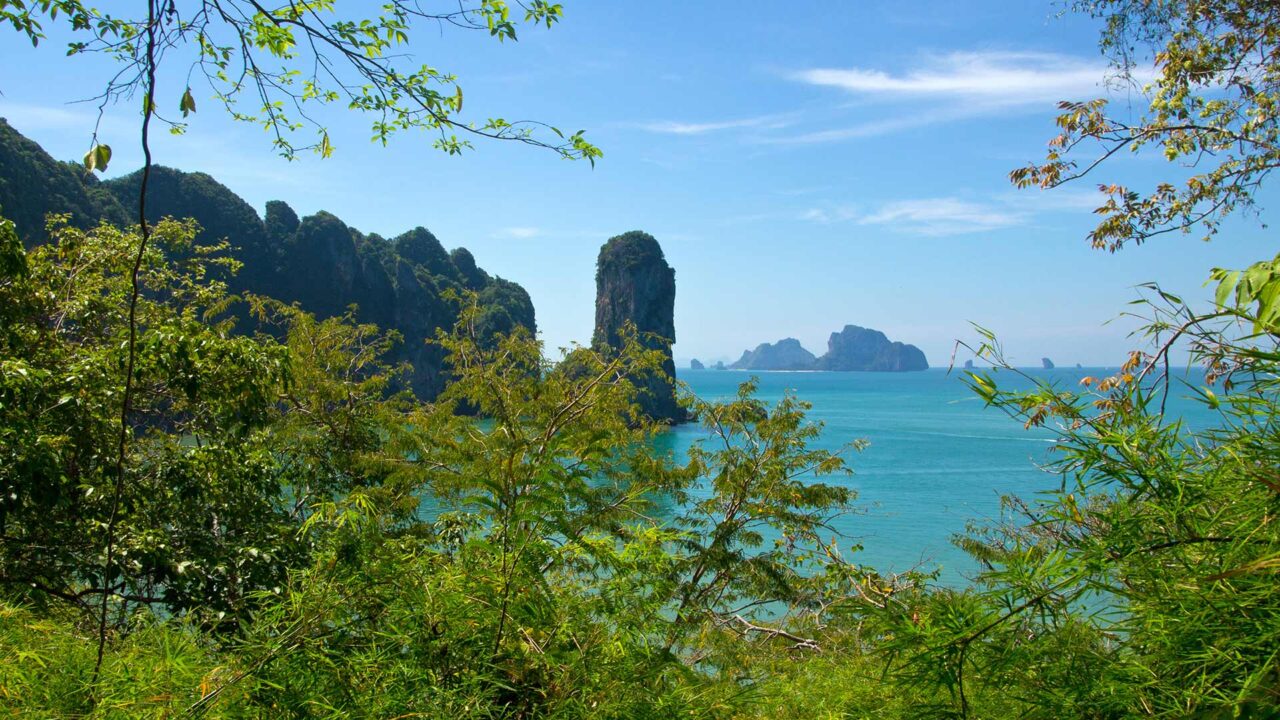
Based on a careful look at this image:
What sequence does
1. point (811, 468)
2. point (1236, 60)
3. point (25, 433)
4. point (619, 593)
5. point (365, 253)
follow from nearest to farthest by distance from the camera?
point (619, 593), point (25, 433), point (1236, 60), point (811, 468), point (365, 253)

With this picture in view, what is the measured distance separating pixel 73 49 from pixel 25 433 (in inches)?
57.2

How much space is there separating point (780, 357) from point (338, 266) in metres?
143

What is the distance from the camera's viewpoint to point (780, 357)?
182875 mm

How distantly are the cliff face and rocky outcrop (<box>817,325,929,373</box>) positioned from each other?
407 feet

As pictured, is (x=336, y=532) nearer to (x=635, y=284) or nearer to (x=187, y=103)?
(x=187, y=103)

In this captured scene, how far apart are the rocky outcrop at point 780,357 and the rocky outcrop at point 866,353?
8.37 meters

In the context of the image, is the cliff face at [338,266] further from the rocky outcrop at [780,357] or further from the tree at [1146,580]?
the rocky outcrop at [780,357]

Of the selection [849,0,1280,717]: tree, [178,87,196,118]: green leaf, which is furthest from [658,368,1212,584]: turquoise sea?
[178,87,196,118]: green leaf

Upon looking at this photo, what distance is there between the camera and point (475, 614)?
101 cm

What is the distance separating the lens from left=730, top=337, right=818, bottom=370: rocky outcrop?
180000 mm

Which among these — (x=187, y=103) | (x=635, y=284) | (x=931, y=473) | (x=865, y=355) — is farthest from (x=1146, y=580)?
(x=865, y=355)

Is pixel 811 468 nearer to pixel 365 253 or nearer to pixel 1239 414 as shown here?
pixel 1239 414

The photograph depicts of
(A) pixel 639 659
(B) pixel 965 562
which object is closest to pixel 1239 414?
(A) pixel 639 659

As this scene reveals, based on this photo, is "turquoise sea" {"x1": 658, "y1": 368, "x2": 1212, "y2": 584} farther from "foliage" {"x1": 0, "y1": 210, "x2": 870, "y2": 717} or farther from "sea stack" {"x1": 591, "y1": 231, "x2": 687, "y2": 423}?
"sea stack" {"x1": 591, "y1": 231, "x2": 687, "y2": 423}
